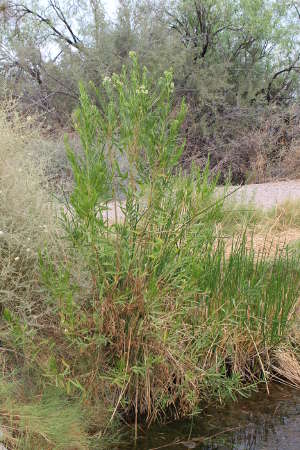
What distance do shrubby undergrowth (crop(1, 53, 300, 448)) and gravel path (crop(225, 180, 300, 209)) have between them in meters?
4.26

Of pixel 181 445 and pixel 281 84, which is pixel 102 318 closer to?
pixel 181 445

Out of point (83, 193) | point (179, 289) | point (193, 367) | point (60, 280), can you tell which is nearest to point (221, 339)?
point (193, 367)

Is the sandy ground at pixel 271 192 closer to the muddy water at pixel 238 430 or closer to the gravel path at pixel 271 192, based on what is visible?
the gravel path at pixel 271 192

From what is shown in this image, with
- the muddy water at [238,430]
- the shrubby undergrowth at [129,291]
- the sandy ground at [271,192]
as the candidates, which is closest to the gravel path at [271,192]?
the sandy ground at [271,192]

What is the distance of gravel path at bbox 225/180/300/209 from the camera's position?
→ 25.1 ft

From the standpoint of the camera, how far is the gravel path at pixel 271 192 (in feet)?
25.1

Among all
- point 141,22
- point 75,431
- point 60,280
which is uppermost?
point 141,22

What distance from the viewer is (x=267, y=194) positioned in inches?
333

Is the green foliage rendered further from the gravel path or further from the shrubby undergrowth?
the gravel path

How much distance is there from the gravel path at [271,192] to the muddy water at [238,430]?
4.02 metres

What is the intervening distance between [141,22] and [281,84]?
11.3 ft

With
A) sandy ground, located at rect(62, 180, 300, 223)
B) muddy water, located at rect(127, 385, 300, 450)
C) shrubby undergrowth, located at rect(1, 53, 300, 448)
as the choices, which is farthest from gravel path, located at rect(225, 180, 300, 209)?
shrubby undergrowth, located at rect(1, 53, 300, 448)

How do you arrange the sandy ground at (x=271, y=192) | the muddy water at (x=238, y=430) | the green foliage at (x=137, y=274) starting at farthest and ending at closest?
the sandy ground at (x=271, y=192), the muddy water at (x=238, y=430), the green foliage at (x=137, y=274)

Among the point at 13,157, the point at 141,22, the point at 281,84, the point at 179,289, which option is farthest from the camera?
the point at 281,84
